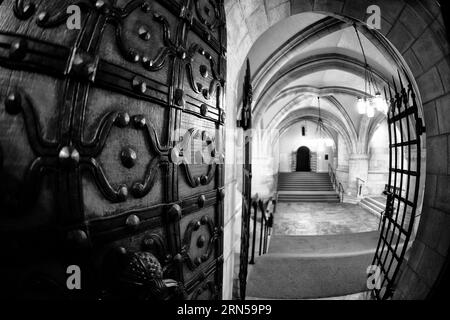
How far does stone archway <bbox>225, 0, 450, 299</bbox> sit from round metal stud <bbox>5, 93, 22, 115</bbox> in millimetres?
1462

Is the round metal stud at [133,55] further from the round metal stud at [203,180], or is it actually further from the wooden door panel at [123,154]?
the round metal stud at [203,180]

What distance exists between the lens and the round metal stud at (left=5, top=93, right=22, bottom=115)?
1.68 ft

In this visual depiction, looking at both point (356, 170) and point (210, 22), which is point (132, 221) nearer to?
point (210, 22)

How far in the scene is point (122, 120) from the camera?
2.36 ft

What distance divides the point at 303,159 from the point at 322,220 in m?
16.3

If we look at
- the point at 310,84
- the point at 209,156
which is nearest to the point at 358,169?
the point at 310,84

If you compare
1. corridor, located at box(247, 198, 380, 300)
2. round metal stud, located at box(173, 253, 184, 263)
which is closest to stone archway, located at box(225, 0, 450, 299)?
corridor, located at box(247, 198, 380, 300)

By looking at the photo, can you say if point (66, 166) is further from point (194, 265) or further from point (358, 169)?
point (358, 169)

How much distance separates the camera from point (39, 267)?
0.55m

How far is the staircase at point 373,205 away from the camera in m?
8.49

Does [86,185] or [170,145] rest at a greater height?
[170,145]

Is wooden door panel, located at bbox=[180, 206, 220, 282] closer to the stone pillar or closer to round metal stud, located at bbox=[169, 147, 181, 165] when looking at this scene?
round metal stud, located at bbox=[169, 147, 181, 165]

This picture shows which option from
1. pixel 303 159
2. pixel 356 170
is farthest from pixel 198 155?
pixel 303 159
